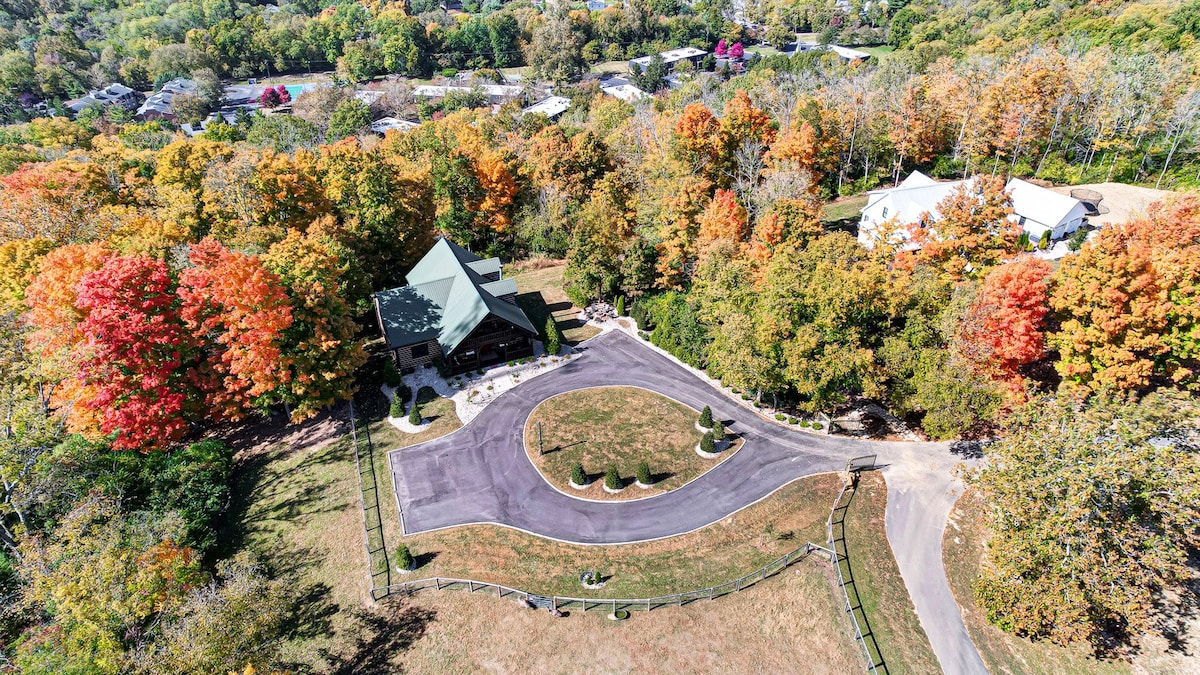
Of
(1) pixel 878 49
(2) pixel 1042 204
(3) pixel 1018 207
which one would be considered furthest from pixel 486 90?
(2) pixel 1042 204

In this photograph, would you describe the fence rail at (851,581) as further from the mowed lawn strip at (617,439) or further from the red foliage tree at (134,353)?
the red foliage tree at (134,353)

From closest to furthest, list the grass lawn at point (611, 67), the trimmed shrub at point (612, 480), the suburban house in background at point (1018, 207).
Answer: the trimmed shrub at point (612, 480), the suburban house in background at point (1018, 207), the grass lawn at point (611, 67)

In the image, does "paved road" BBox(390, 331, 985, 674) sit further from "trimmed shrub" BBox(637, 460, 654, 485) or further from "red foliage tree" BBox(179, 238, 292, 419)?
"red foliage tree" BBox(179, 238, 292, 419)

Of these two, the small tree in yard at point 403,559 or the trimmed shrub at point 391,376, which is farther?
the trimmed shrub at point 391,376

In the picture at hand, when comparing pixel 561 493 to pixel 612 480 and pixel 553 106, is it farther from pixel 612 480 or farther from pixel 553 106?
pixel 553 106

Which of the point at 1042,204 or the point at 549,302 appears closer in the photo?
the point at 1042,204

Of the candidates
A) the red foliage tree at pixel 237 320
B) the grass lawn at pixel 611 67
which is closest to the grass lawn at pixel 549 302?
the red foliage tree at pixel 237 320

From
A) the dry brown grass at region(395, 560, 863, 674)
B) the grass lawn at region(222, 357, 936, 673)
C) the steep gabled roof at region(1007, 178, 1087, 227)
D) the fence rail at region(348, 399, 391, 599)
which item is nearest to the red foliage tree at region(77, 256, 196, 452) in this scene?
the grass lawn at region(222, 357, 936, 673)
